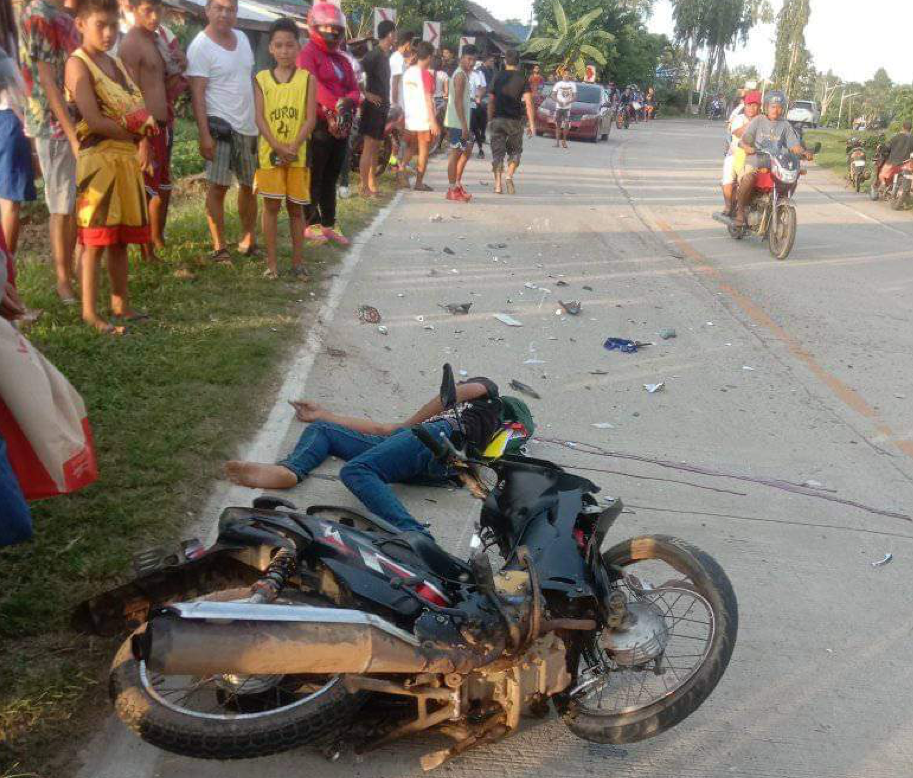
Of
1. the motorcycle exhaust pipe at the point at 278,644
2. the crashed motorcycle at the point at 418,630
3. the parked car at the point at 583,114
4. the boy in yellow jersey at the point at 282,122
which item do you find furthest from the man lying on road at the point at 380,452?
the parked car at the point at 583,114

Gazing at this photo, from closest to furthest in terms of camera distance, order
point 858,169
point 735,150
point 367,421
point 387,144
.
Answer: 1. point 367,421
2. point 735,150
3. point 387,144
4. point 858,169

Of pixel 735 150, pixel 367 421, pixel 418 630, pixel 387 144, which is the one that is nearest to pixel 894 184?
pixel 735 150

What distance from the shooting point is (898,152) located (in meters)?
19.0

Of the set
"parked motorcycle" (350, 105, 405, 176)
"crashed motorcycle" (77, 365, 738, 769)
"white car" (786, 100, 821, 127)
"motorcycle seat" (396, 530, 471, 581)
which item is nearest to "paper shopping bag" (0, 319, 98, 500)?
"crashed motorcycle" (77, 365, 738, 769)

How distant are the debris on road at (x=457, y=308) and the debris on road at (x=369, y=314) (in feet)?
2.29

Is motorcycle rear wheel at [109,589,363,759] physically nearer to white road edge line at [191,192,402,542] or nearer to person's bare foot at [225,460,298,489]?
white road edge line at [191,192,402,542]

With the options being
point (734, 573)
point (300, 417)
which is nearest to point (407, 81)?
point (300, 417)

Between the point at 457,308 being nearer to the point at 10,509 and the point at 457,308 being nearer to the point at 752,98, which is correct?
the point at 10,509

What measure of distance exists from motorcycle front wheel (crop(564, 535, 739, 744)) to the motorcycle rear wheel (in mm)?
840

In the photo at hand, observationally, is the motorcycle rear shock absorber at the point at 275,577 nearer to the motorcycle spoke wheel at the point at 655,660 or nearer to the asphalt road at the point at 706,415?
the asphalt road at the point at 706,415

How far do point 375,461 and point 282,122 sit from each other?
405cm

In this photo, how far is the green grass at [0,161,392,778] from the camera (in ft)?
9.71

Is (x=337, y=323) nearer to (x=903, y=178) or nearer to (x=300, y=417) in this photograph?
(x=300, y=417)

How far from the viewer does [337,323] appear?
7.37 metres
